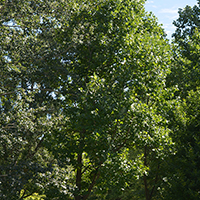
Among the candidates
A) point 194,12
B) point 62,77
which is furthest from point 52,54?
point 194,12

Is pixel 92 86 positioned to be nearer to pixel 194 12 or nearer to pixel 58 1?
pixel 58 1

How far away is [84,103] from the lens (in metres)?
13.6

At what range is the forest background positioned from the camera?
1338cm

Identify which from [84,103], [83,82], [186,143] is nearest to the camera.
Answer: [84,103]

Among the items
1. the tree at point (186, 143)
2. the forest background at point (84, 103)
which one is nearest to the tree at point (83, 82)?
the forest background at point (84, 103)

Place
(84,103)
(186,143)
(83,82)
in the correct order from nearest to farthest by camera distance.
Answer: (84,103) → (186,143) → (83,82)

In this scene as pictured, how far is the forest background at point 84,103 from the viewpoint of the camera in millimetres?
13375

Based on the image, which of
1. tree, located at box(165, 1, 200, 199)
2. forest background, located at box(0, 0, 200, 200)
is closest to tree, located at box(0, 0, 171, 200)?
forest background, located at box(0, 0, 200, 200)

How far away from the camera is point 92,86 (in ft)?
45.4

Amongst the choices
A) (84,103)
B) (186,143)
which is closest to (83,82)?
(84,103)

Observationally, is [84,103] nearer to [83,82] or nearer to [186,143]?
[83,82]

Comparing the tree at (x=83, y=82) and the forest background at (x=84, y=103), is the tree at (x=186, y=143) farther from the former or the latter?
the tree at (x=83, y=82)

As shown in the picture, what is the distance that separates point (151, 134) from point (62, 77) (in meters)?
5.69

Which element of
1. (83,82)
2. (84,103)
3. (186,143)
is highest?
(83,82)
